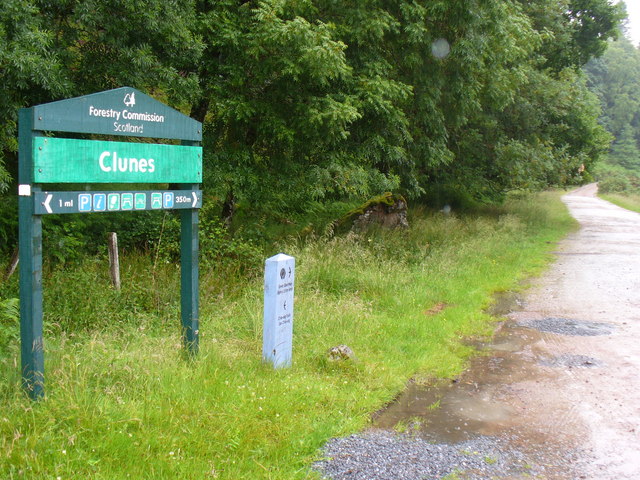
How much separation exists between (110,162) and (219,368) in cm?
181

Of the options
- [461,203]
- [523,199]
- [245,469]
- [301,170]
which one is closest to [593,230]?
[461,203]

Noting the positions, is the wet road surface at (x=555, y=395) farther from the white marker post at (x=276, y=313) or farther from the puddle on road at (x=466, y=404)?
the white marker post at (x=276, y=313)

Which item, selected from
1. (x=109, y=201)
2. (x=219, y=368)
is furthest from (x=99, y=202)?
(x=219, y=368)

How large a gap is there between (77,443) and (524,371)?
4.30 metres

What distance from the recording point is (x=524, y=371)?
6.35 metres

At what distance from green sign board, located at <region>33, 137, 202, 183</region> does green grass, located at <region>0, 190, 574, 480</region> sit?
4.33 ft

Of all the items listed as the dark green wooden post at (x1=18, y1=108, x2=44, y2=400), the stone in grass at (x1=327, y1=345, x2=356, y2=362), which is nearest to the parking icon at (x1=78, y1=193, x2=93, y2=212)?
the dark green wooden post at (x1=18, y1=108, x2=44, y2=400)

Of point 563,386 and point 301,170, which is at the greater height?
point 301,170

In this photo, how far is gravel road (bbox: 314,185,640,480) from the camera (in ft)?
13.7

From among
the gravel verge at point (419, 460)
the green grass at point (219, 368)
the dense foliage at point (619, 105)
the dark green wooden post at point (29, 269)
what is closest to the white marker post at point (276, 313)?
the green grass at point (219, 368)

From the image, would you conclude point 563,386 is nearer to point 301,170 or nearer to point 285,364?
point 285,364

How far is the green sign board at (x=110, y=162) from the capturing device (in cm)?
410

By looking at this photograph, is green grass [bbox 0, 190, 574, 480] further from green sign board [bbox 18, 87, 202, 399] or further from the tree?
the tree

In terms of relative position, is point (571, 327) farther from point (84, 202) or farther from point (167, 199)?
point (84, 202)
